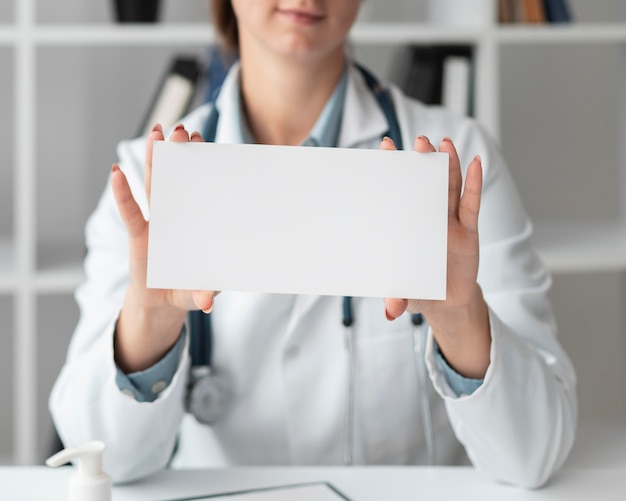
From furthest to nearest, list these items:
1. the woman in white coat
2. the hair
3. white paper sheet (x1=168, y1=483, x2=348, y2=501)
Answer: the hair, the woman in white coat, white paper sheet (x1=168, y1=483, x2=348, y2=501)

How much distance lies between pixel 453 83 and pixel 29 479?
3.63 ft

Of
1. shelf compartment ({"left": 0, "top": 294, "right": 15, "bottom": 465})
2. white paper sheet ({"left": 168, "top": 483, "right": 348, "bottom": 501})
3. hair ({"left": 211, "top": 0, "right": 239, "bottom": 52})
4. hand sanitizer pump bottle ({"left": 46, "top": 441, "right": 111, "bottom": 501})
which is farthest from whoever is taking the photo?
shelf compartment ({"left": 0, "top": 294, "right": 15, "bottom": 465})

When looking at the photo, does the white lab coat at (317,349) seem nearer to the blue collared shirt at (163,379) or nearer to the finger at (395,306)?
the blue collared shirt at (163,379)

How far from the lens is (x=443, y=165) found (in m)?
0.73

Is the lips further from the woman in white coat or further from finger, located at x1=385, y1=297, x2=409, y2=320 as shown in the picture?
finger, located at x1=385, y1=297, x2=409, y2=320

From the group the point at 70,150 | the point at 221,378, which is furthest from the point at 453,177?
the point at 70,150

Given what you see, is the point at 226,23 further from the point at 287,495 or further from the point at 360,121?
the point at 287,495

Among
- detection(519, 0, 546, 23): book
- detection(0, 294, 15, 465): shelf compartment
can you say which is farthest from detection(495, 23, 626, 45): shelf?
detection(0, 294, 15, 465): shelf compartment

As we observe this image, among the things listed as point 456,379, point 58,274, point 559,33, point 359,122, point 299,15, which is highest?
point 559,33

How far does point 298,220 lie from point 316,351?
1.53ft

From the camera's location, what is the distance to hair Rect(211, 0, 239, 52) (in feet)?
4.37

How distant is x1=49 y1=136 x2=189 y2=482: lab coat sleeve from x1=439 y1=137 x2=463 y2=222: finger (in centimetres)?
35

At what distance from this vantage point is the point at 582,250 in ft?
5.34

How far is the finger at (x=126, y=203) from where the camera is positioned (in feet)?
2.62
